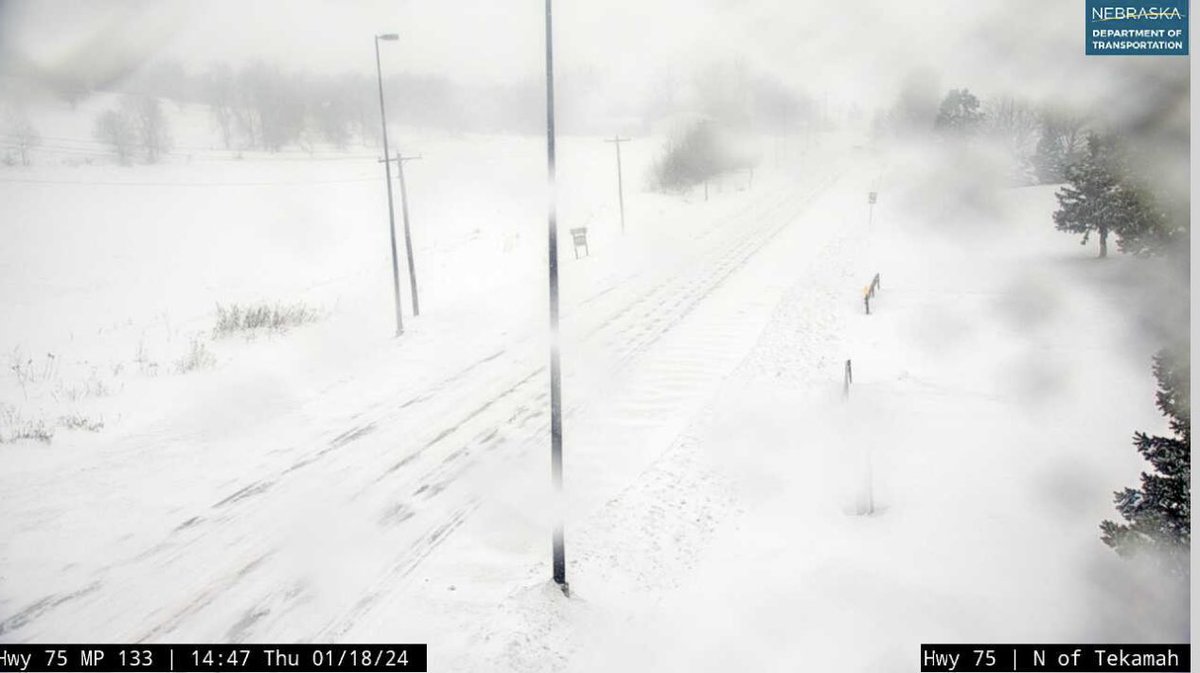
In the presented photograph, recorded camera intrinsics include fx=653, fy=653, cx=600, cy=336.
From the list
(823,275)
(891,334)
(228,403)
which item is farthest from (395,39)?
(823,275)

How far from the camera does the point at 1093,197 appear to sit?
25.2 m

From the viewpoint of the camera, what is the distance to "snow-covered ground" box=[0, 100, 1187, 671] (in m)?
7.46

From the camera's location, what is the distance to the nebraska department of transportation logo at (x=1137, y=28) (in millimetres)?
8633

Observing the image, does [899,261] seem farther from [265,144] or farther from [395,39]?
[265,144]

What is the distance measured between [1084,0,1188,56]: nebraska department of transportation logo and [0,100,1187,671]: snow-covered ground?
6239 millimetres

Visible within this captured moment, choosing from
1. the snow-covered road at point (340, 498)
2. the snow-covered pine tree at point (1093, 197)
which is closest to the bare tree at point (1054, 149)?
the snow-covered pine tree at point (1093, 197)

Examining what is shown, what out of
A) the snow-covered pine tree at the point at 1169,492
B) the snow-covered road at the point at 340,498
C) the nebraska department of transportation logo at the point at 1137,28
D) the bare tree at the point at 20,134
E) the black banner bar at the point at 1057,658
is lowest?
the black banner bar at the point at 1057,658

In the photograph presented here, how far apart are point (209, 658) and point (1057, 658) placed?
870 centimetres

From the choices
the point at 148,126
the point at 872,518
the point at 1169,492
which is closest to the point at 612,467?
the point at 872,518

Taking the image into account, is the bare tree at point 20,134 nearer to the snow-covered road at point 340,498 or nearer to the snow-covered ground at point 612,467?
the snow-covered ground at point 612,467

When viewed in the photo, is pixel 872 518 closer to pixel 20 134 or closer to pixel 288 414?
pixel 288 414

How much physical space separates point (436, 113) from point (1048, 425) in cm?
11884

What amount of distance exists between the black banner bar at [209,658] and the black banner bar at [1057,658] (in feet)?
17.8

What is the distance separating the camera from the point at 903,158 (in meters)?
65.6
